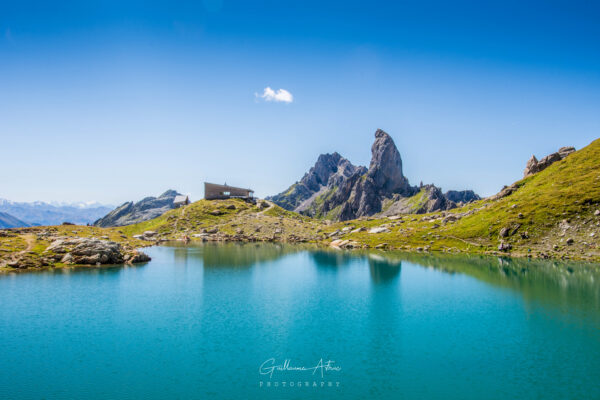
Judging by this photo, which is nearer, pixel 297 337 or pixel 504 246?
pixel 297 337

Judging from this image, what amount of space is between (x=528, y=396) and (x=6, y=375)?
5075cm

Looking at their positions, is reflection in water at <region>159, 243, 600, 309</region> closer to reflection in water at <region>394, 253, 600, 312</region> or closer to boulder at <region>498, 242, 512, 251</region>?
reflection in water at <region>394, 253, 600, 312</region>

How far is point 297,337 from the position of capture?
4322 cm

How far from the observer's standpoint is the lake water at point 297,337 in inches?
1224

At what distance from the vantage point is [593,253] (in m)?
105

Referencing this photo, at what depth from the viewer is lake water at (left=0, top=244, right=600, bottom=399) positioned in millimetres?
31078

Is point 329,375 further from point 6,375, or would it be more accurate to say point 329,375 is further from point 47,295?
point 47,295

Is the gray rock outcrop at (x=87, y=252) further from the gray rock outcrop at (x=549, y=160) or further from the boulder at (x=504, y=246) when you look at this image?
the gray rock outcrop at (x=549, y=160)

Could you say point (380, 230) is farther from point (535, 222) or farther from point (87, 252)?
point (87, 252)

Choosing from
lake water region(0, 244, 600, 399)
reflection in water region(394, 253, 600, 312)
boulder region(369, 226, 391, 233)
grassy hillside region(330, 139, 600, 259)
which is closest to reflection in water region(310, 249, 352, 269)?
reflection in water region(394, 253, 600, 312)

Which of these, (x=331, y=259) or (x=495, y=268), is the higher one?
(x=331, y=259)

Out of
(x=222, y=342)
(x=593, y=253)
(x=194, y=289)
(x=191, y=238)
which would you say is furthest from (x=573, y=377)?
(x=191, y=238)

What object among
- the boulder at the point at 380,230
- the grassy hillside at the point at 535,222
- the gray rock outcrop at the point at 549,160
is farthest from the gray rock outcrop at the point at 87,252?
the gray rock outcrop at the point at 549,160

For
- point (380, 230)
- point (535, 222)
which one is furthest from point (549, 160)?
point (380, 230)
